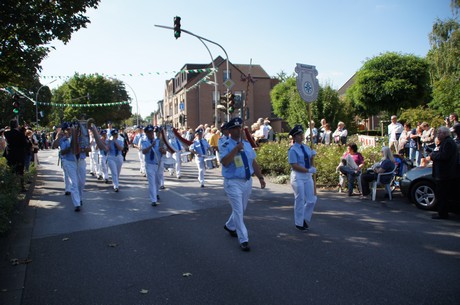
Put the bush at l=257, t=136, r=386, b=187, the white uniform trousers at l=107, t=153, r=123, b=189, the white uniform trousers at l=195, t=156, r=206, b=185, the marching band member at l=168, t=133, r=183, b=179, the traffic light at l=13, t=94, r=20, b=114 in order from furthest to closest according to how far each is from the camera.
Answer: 1. the traffic light at l=13, t=94, r=20, b=114
2. the marching band member at l=168, t=133, r=183, b=179
3. the white uniform trousers at l=195, t=156, r=206, b=185
4. the white uniform trousers at l=107, t=153, r=123, b=189
5. the bush at l=257, t=136, r=386, b=187

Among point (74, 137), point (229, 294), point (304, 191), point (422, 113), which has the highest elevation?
point (422, 113)

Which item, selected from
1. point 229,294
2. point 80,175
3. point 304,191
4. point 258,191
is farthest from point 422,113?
point 229,294

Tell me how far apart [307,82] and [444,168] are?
3.83 m

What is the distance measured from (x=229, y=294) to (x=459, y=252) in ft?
11.9

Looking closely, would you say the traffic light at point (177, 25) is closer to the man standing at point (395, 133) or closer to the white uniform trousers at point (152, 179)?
the man standing at point (395, 133)

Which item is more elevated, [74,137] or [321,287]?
[74,137]

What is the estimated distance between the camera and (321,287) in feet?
14.8

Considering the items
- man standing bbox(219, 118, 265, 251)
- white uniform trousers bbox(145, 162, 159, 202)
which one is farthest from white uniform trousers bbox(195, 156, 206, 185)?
man standing bbox(219, 118, 265, 251)

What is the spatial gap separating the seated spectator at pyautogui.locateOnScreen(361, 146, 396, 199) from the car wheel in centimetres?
89

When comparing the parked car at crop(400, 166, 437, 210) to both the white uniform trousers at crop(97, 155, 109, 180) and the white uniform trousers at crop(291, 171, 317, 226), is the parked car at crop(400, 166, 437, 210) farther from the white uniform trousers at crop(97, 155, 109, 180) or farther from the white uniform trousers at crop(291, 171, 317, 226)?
the white uniform trousers at crop(97, 155, 109, 180)

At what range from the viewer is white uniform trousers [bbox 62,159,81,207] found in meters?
9.19

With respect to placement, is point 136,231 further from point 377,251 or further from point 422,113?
point 422,113

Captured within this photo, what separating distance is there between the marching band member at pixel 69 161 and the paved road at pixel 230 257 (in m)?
0.42

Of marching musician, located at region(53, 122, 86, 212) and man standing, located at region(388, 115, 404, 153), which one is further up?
man standing, located at region(388, 115, 404, 153)
